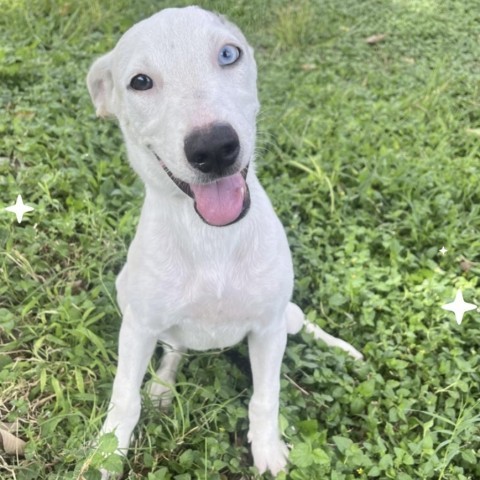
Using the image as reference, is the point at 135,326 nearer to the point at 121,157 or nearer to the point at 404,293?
the point at 404,293

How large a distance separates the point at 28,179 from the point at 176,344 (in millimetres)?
1750

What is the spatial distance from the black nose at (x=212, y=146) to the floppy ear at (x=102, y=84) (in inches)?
27.4

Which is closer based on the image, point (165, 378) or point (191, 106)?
point (191, 106)

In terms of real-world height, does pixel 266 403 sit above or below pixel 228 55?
below

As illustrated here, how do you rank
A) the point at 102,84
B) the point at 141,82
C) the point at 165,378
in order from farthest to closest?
1. the point at 165,378
2. the point at 102,84
3. the point at 141,82

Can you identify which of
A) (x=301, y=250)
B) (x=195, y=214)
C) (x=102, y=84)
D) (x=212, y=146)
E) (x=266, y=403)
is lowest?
(x=301, y=250)

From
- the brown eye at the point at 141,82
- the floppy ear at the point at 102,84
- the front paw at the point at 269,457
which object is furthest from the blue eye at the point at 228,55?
the front paw at the point at 269,457

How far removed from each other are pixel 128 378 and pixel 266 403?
619mm

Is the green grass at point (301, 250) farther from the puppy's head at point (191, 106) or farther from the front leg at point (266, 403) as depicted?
the puppy's head at point (191, 106)

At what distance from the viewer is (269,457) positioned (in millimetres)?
2695

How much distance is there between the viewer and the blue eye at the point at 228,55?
2106 millimetres

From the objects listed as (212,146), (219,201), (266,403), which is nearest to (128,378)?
(266,403)

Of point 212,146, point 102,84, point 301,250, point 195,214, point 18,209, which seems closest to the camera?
point 212,146

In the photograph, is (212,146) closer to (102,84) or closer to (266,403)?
(102,84)
